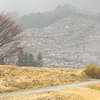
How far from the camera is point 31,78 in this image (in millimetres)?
53219

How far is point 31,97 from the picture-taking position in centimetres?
3619

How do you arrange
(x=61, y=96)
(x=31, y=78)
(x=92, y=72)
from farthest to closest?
1. (x=92, y=72)
2. (x=31, y=78)
3. (x=61, y=96)

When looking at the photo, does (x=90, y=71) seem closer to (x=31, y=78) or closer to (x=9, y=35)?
(x=31, y=78)

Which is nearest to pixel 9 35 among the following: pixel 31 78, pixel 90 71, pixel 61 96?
pixel 90 71

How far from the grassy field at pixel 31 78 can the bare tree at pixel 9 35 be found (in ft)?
41.2

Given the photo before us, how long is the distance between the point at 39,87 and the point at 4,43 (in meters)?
23.4

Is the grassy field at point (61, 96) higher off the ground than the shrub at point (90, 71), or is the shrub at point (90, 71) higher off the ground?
the shrub at point (90, 71)

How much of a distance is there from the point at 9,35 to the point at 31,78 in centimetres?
1987

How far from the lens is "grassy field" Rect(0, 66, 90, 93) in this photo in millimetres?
48406

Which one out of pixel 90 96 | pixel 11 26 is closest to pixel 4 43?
pixel 11 26

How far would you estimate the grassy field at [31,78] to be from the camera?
1906 inches

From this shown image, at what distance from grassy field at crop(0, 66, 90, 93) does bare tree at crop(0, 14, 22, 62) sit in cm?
1257

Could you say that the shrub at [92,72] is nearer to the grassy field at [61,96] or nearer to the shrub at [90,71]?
the shrub at [90,71]

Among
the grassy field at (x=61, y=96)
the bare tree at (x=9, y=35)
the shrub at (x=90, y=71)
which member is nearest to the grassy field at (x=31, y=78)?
the shrub at (x=90, y=71)
